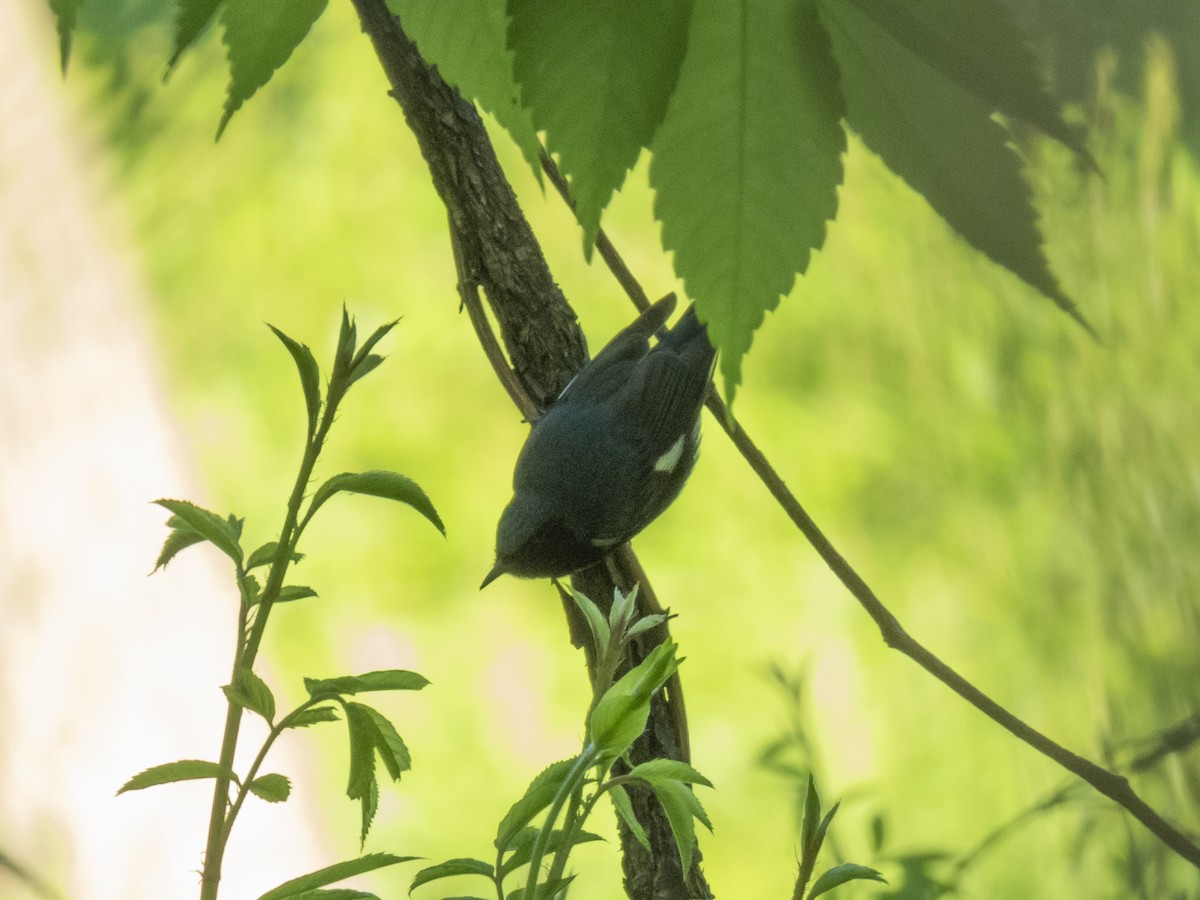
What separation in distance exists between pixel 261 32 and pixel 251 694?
0.47ft

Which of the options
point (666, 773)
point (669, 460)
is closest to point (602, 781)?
point (666, 773)

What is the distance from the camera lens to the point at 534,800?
0.26 meters

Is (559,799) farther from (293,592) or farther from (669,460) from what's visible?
(669,460)

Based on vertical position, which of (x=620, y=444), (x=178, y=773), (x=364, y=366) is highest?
(x=620, y=444)

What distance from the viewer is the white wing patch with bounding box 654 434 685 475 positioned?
83cm

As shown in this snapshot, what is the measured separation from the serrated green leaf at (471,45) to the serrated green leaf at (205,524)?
12cm

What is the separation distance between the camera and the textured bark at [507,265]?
384 mm

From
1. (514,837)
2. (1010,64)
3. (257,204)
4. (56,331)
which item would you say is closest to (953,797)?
(514,837)

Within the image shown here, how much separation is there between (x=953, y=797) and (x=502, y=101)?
0.68 m

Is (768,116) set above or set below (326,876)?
above

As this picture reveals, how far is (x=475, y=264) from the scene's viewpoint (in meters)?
0.43

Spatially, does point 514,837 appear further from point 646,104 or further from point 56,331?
point 56,331

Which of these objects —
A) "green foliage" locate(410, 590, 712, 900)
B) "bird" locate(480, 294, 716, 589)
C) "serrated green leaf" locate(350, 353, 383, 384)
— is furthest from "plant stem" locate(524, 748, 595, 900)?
"bird" locate(480, 294, 716, 589)

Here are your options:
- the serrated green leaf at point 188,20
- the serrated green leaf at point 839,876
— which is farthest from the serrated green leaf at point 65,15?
the serrated green leaf at point 839,876
